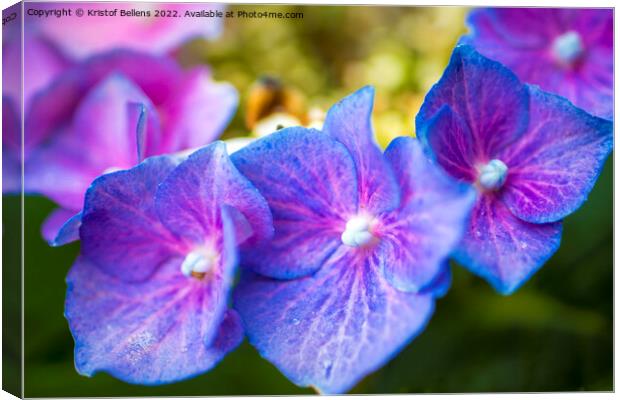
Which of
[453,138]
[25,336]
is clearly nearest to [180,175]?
[453,138]

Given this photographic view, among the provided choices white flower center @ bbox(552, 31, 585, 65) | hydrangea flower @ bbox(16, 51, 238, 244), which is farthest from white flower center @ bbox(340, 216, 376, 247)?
white flower center @ bbox(552, 31, 585, 65)

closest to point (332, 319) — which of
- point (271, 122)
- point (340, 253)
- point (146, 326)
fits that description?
point (340, 253)

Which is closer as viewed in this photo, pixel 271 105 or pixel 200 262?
pixel 200 262

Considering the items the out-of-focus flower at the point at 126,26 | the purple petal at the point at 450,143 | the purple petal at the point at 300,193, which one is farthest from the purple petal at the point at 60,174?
the purple petal at the point at 450,143

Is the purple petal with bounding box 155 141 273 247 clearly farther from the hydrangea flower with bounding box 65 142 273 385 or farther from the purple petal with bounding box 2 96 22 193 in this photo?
the purple petal with bounding box 2 96 22 193

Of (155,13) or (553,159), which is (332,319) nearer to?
(553,159)

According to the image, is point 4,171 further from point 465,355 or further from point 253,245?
point 465,355
